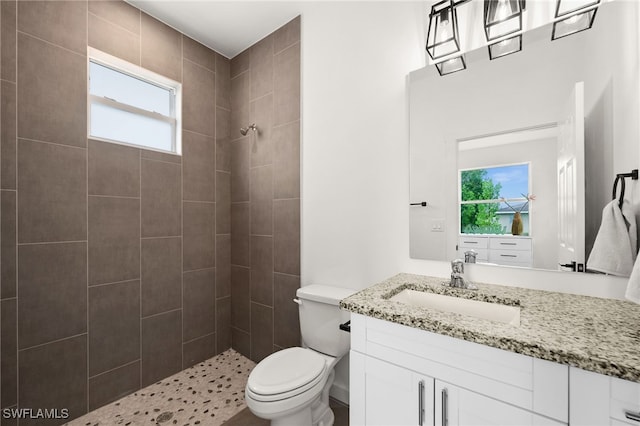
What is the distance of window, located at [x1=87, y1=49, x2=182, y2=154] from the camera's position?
189cm

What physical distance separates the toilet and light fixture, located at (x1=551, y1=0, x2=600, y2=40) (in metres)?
1.64

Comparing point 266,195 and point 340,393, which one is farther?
point 266,195

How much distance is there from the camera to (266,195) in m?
2.29

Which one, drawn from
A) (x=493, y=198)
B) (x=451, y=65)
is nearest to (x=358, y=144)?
(x=451, y=65)

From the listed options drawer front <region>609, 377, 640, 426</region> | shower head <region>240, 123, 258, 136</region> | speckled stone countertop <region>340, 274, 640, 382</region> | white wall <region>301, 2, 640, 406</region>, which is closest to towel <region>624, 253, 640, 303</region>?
speckled stone countertop <region>340, 274, 640, 382</region>

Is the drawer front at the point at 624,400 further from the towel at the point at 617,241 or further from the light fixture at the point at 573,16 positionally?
the light fixture at the point at 573,16

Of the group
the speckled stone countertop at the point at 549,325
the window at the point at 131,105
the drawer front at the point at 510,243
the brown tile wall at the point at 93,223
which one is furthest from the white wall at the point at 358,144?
the window at the point at 131,105

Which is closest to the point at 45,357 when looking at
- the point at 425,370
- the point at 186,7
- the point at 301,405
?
the point at 301,405

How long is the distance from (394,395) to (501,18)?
166 centimetres

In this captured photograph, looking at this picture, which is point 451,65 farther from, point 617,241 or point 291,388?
point 291,388

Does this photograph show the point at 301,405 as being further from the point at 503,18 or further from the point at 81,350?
the point at 503,18

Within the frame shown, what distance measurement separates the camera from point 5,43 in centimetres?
152

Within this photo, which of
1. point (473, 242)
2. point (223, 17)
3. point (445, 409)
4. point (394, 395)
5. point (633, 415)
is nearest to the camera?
point (633, 415)

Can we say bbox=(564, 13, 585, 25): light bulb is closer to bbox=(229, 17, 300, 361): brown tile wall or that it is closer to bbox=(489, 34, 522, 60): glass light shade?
bbox=(489, 34, 522, 60): glass light shade
